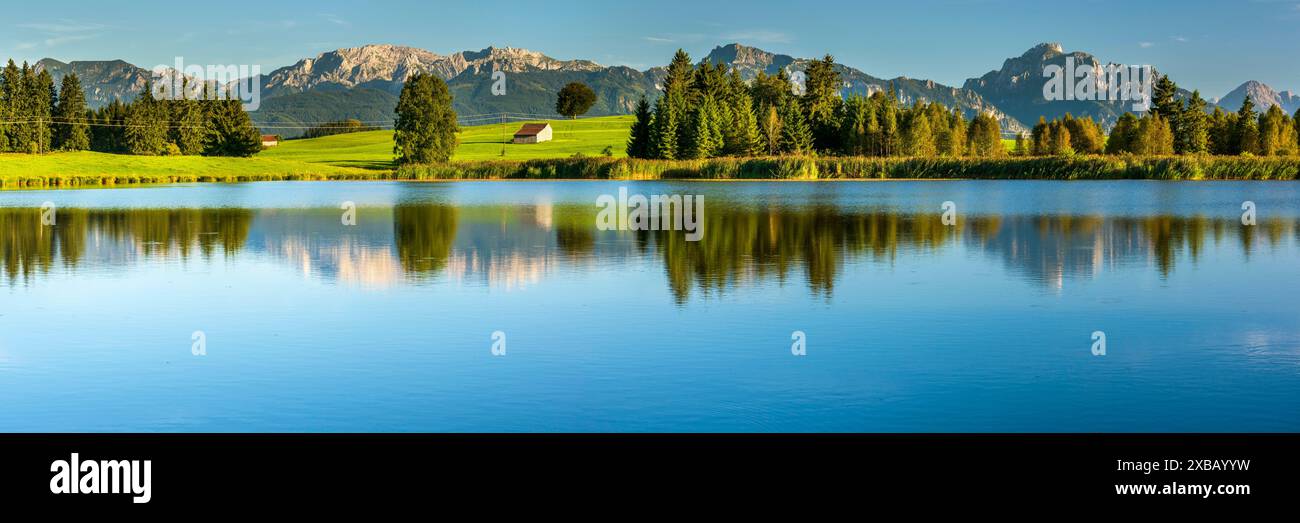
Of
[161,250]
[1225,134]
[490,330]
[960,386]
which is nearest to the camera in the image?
[960,386]

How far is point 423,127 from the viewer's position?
125750 millimetres

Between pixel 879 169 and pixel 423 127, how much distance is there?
170ft

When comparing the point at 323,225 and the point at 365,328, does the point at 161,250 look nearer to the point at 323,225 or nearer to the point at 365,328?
the point at 323,225

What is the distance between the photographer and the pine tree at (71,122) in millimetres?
147375

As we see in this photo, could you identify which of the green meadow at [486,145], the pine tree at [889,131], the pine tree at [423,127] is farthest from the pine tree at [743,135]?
the pine tree at [423,127]

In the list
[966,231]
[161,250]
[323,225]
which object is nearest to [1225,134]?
[966,231]

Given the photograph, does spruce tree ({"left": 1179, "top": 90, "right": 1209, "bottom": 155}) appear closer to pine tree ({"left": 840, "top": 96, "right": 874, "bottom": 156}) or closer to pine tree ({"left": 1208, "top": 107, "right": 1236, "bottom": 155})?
pine tree ({"left": 1208, "top": 107, "right": 1236, "bottom": 155})

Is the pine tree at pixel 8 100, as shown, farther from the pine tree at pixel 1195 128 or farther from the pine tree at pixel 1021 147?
the pine tree at pixel 1195 128

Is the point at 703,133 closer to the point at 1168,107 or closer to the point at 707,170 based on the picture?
the point at 707,170

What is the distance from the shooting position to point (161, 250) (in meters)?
31.8

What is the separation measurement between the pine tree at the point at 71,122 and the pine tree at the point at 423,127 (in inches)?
1799

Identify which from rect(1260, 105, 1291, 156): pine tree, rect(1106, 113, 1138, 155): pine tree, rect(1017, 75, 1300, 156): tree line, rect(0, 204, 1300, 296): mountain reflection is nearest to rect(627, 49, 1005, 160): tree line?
rect(1106, 113, 1138, 155): pine tree

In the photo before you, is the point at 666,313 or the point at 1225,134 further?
the point at 1225,134
